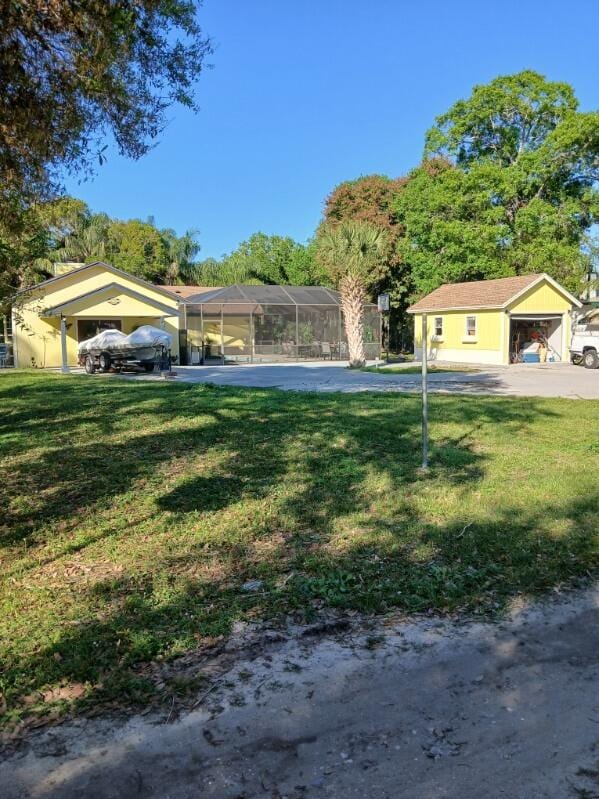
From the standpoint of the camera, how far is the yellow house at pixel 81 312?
1112 inches

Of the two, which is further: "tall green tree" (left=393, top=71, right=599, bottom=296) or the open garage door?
"tall green tree" (left=393, top=71, right=599, bottom=296)

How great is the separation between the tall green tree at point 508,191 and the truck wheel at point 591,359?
11789mm

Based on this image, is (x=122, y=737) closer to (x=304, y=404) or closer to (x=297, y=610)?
(x=297, y=610)

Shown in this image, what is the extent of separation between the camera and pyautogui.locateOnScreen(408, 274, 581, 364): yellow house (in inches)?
1100

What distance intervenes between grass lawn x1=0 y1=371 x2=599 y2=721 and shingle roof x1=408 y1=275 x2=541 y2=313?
1998cm

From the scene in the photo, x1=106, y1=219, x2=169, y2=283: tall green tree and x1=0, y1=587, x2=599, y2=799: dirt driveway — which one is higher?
x1=106, y1=219, x2=169, y2=283: tall green tree

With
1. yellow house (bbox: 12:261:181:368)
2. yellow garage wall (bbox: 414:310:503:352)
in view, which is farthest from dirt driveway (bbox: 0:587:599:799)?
yellow house (bbox: 12:261:181:368)

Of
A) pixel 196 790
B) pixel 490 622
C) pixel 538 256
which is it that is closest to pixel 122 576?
pixel 196 790

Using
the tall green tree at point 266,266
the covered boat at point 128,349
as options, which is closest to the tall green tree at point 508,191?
the tall green tree at point 266,266

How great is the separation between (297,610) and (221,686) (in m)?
0.84

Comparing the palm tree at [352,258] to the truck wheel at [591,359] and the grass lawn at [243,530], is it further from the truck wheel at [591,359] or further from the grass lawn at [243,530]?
the grass lawn at [243,530]

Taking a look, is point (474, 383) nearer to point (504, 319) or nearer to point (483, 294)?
point (504, 319)

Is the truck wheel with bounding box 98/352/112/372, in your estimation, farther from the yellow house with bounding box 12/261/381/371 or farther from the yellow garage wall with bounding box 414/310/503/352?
the yellow garage wall with bounding box 414/310/503/352

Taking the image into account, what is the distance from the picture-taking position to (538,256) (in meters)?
35.2
